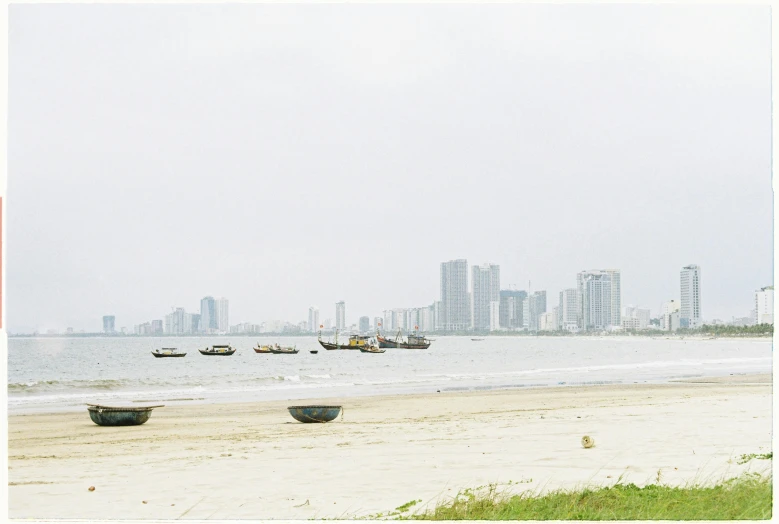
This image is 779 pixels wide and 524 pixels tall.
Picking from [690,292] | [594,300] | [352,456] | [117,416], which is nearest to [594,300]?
[594,300]

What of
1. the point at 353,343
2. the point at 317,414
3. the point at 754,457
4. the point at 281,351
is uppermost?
the point at 754,457

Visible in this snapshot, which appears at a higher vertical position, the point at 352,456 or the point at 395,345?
the point at 352,456

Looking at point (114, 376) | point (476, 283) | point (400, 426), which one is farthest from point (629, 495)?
point (476, 283)

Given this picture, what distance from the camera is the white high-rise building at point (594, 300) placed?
185 ft

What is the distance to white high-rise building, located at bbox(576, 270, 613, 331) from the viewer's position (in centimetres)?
5641

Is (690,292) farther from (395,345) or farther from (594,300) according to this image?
(395,345)

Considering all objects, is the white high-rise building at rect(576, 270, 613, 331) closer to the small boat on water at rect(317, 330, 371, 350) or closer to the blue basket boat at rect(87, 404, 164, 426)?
the small boat on water at rect(317, 330, 371, 350)

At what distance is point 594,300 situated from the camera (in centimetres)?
6084

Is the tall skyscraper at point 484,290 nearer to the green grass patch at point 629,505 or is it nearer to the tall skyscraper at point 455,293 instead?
the tall skyscraper at point 455,293

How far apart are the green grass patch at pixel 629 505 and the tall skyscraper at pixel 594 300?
1878 inches

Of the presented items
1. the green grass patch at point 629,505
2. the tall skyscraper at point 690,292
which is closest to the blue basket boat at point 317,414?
Answer: the green grass patch at point 629,505

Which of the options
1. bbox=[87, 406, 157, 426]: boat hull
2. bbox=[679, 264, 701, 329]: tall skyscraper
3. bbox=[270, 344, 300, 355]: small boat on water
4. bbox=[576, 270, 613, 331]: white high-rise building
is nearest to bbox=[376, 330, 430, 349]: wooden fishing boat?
bbox=[270, 344, 300, 355]: small boat on water

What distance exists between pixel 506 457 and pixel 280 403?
399 inches

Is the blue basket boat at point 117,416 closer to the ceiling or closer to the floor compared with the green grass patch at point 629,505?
closer to the floor
